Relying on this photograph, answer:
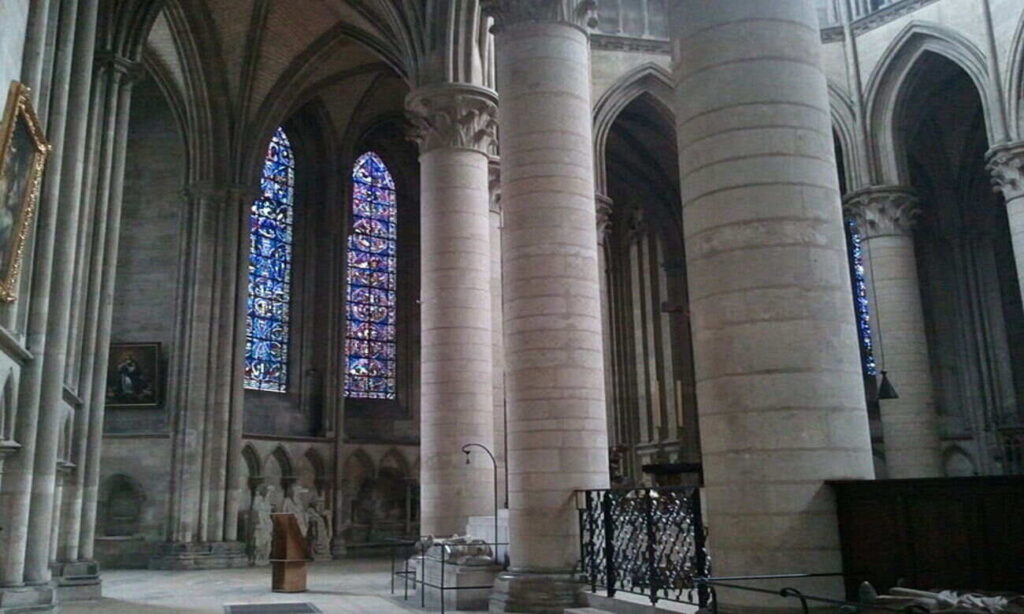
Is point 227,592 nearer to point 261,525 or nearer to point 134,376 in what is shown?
point 261,525

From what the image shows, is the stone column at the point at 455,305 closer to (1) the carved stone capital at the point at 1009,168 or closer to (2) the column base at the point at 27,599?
(2) the column base at the point at 27,599

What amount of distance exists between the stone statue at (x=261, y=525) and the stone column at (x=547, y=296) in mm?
13679

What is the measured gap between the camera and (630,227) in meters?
30.7

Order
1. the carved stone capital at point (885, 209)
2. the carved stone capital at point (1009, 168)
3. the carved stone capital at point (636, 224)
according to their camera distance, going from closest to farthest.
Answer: the carved stone capital at point (1009, 168), the carved stone capital at point (885, 209), the carved stone capital at point (636, 224)

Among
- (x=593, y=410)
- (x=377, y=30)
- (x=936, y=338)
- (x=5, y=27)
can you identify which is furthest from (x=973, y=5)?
(x=5, y=27)

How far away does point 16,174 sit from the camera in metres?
9.55

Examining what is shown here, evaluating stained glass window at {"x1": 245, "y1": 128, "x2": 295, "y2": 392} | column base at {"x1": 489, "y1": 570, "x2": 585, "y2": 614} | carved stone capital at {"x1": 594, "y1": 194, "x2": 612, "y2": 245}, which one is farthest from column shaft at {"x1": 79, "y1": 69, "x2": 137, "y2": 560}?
carved stone capital at {"x1": 594, "y1": 194, "x2": 612, "y2": 245}

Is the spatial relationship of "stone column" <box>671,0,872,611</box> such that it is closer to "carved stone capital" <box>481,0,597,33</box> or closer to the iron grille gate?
the iron grille gate

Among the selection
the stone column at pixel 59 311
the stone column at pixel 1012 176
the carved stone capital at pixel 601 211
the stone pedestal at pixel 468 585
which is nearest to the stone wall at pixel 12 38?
the stone column at pixel 59 311

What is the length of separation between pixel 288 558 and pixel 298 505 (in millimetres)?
9267

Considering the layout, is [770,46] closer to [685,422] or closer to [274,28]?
[274,28]

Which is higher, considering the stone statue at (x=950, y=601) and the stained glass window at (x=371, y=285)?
the stained glass window at (x=371, y=285)

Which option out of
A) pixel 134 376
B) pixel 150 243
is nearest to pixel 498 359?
pixel 134 376

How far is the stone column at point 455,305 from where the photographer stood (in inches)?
579
